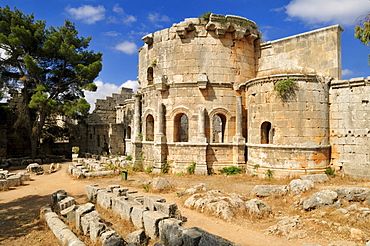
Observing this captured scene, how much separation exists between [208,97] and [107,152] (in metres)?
13.7

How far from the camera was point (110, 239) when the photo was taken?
5516 mm

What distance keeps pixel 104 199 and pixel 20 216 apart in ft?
9.05

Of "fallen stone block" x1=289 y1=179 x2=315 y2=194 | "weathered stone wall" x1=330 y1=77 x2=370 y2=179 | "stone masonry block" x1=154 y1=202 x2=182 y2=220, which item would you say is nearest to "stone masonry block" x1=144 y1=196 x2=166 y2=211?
"stone masonry block" x1=154 y1=202 x2=182 y2=220

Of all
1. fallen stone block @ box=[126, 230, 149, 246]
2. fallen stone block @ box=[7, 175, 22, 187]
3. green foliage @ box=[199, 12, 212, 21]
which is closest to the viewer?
fallen stone block @ box=[126, 230, 149, 246]

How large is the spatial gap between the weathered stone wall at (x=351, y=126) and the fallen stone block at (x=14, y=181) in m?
16.4

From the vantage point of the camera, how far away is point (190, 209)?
842cm

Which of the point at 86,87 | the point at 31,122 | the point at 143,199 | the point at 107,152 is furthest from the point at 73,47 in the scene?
the point at 143,199

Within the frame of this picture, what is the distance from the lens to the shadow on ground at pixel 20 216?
696cm

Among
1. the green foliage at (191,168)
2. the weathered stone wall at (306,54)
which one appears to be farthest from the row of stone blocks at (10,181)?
the weathered stone wall at (306,54)

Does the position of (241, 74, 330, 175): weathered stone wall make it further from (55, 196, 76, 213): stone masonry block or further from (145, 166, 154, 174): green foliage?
(55, 196, 76, 213): stone masonry block

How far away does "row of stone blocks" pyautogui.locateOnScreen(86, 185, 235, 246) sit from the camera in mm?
5087

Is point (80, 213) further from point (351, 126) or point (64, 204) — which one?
point (351, 126)

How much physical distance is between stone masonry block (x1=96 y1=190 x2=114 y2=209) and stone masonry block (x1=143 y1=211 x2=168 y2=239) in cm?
237

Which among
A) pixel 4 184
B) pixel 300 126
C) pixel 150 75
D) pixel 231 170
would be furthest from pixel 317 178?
pixel 4 184
